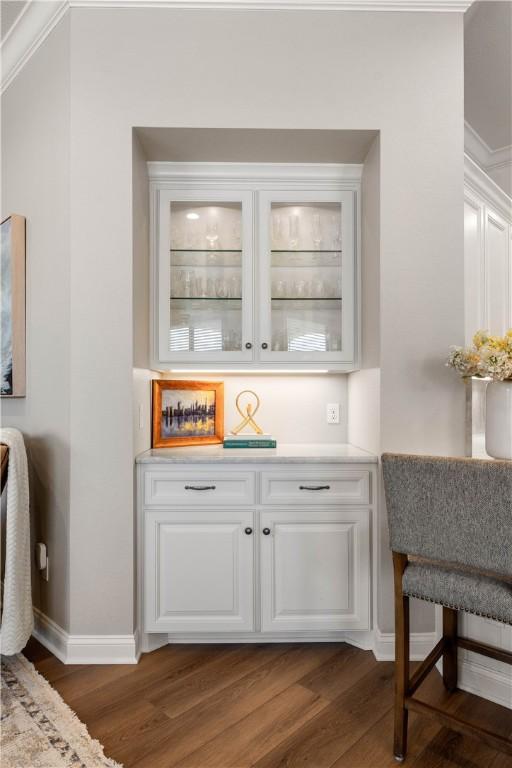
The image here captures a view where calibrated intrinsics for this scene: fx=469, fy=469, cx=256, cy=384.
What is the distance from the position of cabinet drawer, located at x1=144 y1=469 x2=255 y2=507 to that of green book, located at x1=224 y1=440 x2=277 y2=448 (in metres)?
0.30

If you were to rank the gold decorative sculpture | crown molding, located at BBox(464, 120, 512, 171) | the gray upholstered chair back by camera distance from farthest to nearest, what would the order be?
crown molding, located at BBox(464, 120, 512, 171) < the gold decorative sculpture < the gray upholstered chair back

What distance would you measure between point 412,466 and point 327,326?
45.1 inches

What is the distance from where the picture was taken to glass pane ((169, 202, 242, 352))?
242 centimetres

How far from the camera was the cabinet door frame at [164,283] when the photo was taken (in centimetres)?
239

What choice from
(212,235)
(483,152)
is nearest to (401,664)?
(212,235)

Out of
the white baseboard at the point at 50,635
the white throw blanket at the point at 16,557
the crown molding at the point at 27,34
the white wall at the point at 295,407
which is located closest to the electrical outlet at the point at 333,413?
the white wall at the point at 295,407

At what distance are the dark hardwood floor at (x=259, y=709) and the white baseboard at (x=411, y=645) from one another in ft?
0.17

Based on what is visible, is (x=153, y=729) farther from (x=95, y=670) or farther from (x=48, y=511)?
(x=48, y=511)

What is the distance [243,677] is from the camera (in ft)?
6.40

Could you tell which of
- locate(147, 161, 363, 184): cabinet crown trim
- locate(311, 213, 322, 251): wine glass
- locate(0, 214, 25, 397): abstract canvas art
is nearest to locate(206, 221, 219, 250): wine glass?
locate(147, 161, 363, 184): cabinet crown trim

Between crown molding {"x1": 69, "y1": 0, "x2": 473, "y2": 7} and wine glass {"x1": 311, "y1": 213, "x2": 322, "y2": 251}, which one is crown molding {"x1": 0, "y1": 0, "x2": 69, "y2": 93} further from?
wine glass {"x1": 311, "y1": 213, "x2": 322, "y2": 251}

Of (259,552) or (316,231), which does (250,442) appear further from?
(316,231)

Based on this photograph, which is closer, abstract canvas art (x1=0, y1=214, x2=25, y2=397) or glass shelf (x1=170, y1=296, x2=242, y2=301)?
abstract canvas art (x1=0, y1=214, x2=25, y2=397)

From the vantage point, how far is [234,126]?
208 centimetres
